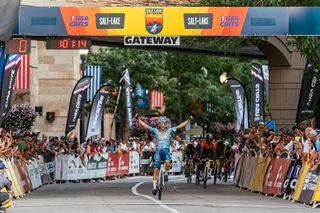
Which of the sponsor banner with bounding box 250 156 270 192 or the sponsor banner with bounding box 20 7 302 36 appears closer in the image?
the sponsor banner with bounding box 20 7 302 36

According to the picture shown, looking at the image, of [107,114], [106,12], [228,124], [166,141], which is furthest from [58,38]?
[228,124]

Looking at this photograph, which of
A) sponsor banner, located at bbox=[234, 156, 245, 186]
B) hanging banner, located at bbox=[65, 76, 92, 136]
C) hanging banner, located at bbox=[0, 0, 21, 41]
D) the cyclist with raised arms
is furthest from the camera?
hanging banner, located at bbox=[65, 76, 92, 136]

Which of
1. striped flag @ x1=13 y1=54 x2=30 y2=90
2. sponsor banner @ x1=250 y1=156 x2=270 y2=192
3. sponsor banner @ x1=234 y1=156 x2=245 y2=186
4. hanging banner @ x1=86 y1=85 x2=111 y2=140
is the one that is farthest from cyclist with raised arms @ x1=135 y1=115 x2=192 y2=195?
striped flag @ x1=13 y1=54 x2=30 y2=90

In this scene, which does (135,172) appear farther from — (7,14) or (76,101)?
(7,14)

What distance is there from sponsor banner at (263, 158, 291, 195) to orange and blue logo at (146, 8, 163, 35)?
4600mm

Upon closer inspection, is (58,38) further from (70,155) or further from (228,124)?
(228,124)

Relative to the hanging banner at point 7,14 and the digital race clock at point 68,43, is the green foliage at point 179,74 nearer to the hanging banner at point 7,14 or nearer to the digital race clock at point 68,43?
the digital race clock at point 68,43

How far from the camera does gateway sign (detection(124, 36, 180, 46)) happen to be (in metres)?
28.7

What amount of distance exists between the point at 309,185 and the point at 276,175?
3.72 metres

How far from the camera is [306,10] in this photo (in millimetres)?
27875

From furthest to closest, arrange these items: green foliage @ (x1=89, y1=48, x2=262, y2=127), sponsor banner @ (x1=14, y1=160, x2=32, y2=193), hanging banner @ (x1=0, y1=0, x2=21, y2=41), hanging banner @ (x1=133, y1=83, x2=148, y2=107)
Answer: green foliage @ (x1=89, y1=48, x2=262, y2=127)
hanging banner @ (x1=133, y1=83, x2=148, y2=107)
sponsor banner @ (x1=14, y1=160, x2=32, y2=193)
hanging banner @ (x1=0, y1=0, x2=21, y2=41)

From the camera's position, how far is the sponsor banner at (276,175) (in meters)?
26.9

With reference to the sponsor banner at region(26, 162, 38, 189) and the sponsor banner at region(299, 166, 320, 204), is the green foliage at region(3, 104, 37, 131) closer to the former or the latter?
the sponsor banner at region(26, 162, 38, 189)

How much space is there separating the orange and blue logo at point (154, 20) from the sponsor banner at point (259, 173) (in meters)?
4.75
